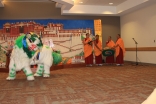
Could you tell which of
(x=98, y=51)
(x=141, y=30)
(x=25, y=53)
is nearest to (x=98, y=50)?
(x=98, y=51)

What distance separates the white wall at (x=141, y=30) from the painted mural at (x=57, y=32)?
1690mm

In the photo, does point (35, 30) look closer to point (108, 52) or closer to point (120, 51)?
point (108, 52)

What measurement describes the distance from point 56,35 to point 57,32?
0.15 metres

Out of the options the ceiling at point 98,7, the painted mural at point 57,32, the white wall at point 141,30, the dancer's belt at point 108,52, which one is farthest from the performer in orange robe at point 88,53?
the white wall at point 141,30

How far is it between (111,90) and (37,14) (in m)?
6.29

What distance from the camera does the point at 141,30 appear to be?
7.91 metres

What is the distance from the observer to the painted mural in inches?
320

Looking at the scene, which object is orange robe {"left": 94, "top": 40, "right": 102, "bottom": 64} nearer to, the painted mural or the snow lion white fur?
the painted mural

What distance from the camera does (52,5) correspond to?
27.8ft

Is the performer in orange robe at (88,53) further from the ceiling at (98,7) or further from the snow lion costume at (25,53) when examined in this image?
the snow lion costume at (25,53)

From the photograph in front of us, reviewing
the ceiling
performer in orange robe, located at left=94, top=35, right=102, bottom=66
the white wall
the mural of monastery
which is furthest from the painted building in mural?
the white wall

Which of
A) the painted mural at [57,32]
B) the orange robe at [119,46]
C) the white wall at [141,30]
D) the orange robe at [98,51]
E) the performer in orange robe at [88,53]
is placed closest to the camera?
the white wall at [141,30]

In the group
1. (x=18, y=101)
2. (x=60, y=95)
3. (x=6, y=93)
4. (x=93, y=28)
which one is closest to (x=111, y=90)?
(x=60, y=95)

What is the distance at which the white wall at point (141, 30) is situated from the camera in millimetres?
7188
